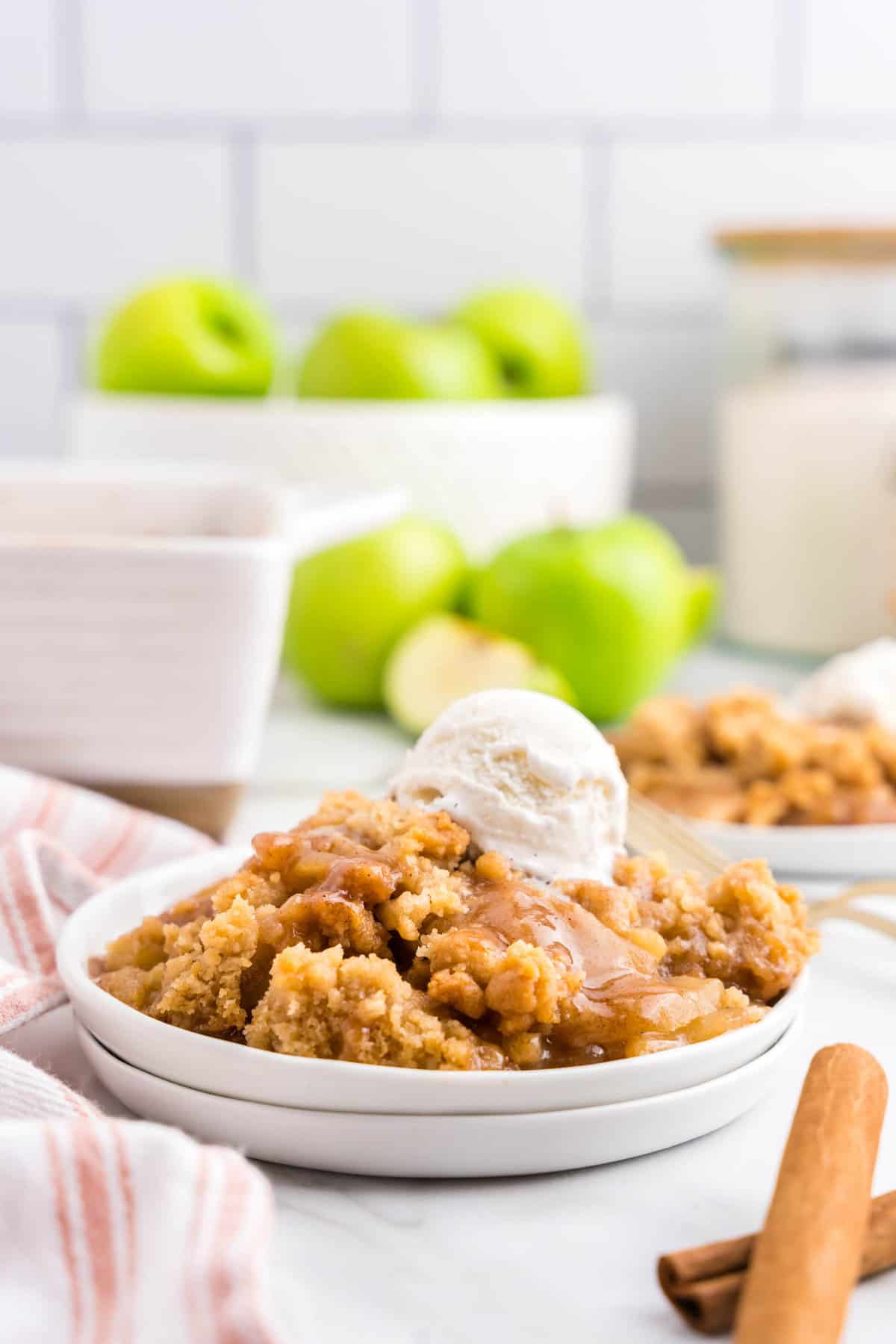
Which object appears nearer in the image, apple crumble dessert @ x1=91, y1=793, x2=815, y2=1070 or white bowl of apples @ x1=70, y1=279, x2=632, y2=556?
apple crumble dessert @ x1=91, y1=793, x2=815, y2=1070

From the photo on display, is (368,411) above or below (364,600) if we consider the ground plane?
above

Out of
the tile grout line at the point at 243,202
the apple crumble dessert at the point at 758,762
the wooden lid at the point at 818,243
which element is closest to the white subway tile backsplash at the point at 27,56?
the tile grout line at the point at 243,202

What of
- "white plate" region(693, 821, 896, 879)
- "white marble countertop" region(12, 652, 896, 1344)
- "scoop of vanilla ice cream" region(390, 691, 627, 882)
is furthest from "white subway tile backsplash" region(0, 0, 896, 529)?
"white marble countertop" region(12, 652, 896, 1344)

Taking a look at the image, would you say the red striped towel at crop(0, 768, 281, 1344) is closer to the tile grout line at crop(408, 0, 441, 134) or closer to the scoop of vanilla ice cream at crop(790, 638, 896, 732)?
the scoop of vanilla ice cream at crop(790, 638, 896, 732)

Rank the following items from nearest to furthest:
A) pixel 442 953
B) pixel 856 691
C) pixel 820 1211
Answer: pixel 820 1211 → pixel 442 953 → pixel 856 691

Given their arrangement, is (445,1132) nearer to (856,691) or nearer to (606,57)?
(856,691)

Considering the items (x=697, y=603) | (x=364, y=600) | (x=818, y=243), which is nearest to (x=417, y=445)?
(x=364, y=600)
